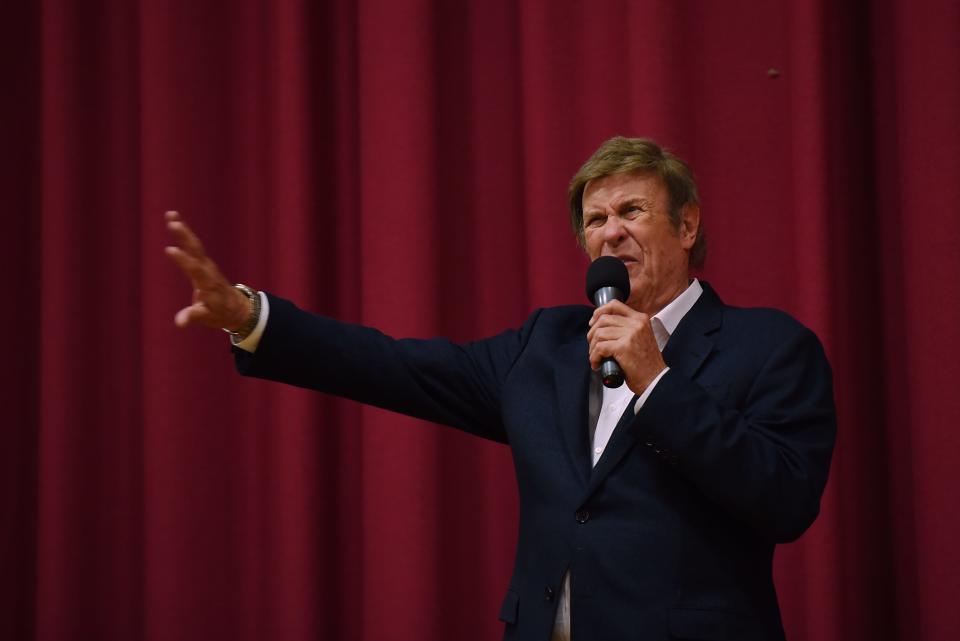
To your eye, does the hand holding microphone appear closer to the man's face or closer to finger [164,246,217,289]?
the man's face

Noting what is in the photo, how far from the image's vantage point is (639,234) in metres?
1.70

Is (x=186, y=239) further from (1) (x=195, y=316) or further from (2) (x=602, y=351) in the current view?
(2) (x=602, y=351)

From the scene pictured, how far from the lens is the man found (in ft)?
4.35

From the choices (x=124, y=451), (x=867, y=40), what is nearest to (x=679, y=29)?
(x=867, y=40)

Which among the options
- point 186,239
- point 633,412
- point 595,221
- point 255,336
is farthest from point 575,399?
point 186,239

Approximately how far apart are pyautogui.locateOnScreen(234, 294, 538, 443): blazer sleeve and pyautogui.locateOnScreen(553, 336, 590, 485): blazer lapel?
147 millimetres

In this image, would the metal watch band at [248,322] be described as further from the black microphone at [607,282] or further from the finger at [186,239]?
the black microphone at [607,282]

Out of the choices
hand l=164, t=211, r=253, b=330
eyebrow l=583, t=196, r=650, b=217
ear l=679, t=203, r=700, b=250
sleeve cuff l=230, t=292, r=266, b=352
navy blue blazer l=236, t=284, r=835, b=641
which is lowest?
navy blue blazer l=236, t=284, r=835, b=641

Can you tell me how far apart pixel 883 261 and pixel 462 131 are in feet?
3.97

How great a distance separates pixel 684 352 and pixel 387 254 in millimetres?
1214

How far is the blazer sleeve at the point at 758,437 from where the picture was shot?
51.1 inches

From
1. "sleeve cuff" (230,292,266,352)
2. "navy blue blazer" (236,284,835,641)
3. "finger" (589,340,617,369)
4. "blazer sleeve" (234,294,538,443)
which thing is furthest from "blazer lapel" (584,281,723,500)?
"sleeve cuff" (230,292,266,352)

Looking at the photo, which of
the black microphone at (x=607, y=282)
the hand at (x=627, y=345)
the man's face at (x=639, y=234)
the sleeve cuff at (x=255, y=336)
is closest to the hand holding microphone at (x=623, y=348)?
the hand at (x=627, y=345)

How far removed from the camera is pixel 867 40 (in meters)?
2.32
